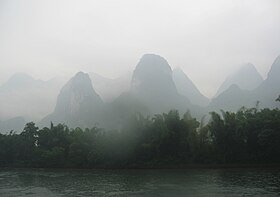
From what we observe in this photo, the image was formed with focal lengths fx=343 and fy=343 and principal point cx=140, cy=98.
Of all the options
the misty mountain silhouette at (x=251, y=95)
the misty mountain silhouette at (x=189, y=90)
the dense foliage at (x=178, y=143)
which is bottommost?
the dense foliage at (x=178, y=143)

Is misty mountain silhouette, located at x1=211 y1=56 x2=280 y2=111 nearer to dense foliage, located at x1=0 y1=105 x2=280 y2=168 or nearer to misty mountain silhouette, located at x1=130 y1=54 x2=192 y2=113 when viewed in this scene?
misty mountain silhouette, located at x1=130 y1=54 x2=192 y2=113

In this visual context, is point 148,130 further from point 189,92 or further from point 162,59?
point 189,92

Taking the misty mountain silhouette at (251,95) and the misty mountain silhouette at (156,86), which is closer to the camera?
the misty mountain silhouette at (251,95)

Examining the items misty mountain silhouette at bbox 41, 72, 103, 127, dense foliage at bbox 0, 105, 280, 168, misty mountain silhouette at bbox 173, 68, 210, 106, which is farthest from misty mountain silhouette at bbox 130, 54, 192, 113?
dense foliage at bbox 0, 105, 280, 168

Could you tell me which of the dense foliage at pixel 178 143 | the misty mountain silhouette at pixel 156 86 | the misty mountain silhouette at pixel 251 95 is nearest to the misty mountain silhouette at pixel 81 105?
the misty mountain silhouette at pixel 156 86

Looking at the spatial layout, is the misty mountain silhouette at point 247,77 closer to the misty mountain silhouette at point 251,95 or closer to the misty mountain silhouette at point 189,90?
the misty mountain silhouette at point 189,90

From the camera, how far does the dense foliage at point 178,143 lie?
3200cm

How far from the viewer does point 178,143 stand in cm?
3466

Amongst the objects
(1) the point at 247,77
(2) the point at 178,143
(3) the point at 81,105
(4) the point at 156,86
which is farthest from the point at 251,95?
(3) the point at 81,105

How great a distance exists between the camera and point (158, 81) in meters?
80.1

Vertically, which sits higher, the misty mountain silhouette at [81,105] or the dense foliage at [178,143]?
the misty mountain silhouette at [81,105]

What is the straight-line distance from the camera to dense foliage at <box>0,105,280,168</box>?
32.0 metres

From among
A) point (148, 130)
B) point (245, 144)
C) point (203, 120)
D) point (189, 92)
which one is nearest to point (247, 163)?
point (245, 144)

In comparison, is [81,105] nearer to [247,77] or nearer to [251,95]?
[251,95]
